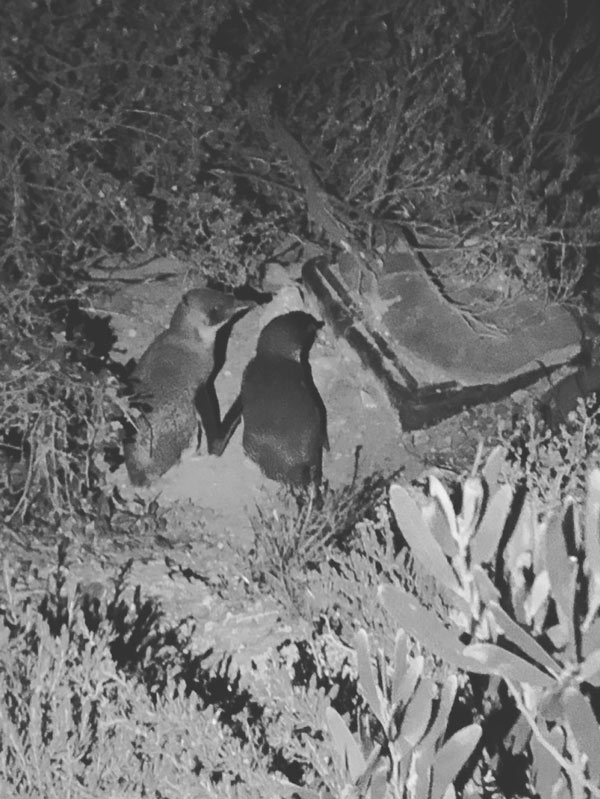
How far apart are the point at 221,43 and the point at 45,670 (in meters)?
3.20

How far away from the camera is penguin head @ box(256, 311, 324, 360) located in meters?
4.17

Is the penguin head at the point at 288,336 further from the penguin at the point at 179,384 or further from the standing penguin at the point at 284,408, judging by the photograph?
the penguin at the point at 179,384

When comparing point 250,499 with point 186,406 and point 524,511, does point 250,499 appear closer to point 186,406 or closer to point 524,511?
point 186,406

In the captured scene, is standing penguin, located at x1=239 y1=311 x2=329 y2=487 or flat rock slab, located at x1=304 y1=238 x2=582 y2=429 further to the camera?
flat rock slab, located at x1=304 y1=238 x2=582 y2=429

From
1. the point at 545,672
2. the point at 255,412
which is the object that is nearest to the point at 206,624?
the point at 255,412

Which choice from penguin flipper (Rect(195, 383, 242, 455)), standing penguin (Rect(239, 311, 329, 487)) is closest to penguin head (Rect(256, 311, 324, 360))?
standing penguin (Rect(239, 311, 329, 487))

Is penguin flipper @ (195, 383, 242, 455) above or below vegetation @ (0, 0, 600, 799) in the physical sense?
below

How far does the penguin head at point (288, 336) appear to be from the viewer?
4.17m

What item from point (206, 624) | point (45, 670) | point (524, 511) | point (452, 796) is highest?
point (524, 511)

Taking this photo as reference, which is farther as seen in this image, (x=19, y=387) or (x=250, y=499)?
(x=250, y=499)

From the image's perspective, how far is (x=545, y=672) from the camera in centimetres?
154

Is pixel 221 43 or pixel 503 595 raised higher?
pixel 221 43

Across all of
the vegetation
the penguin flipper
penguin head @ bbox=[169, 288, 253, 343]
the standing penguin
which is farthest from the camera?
penguin head @ bbox=[169, 288, 253, 343]

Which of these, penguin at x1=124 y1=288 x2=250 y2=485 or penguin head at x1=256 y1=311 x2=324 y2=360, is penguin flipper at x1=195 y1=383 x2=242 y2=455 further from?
penguin head at x1=256 y1=311 x2=324 y2=360
